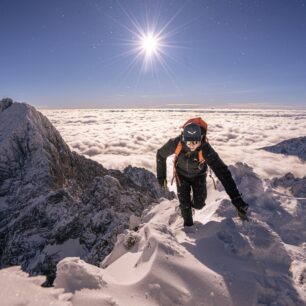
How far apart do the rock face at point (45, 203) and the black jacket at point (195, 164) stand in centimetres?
882

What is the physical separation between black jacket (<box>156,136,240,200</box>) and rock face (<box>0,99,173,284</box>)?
28.9ft

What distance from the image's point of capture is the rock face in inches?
824

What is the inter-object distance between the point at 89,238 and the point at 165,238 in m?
16.7

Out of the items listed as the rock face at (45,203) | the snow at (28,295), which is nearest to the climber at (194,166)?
the snow at (28,295)

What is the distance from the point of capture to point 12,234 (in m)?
23.9

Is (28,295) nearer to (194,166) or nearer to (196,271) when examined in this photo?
(196,271)

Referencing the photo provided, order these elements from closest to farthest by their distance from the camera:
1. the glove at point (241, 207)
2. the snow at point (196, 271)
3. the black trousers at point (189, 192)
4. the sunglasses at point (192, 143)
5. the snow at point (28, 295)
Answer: the snow at point (28, 295) < the snow at point (196, 271) < the glove at point (241, 207) < the sunglasses at point (192, 143) < the black trousers at point (189, 192)

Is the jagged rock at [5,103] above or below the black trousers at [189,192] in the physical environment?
above

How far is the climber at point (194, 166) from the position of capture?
6406 millimetres

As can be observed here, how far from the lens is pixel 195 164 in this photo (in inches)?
275

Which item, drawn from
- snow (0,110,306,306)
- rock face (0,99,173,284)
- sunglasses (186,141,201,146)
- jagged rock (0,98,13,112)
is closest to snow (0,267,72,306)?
snow (0,110,306,306)

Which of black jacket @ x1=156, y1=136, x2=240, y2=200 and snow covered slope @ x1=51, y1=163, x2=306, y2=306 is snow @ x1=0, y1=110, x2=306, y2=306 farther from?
black jacket @ x1=156, y1=136, x2=240, y2=200

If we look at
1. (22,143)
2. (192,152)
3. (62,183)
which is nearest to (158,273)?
(192,152)

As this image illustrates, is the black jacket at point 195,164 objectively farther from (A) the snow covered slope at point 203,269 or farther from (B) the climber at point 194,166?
(A) the snow covered slope at point 203,269
